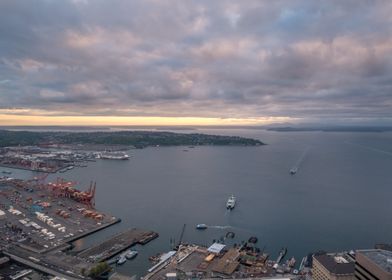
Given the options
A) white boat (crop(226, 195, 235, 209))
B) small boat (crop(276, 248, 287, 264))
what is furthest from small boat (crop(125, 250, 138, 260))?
white boat (crop(226, 195, 235, 209))

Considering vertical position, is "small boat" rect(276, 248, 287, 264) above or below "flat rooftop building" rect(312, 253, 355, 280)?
below

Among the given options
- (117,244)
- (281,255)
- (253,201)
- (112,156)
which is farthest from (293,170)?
(117,244)

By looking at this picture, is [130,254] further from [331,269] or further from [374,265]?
[374,265]

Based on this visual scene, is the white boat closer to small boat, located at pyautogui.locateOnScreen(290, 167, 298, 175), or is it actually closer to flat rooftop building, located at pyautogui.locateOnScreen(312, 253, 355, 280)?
flat rooftop building, located at pyautogui.locateOnScreen(312, 253, 355, 280)

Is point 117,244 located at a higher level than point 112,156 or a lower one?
lower

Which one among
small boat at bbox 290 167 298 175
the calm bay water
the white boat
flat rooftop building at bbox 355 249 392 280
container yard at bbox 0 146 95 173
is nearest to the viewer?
flat rooftop building at bbox 355 249 392 280

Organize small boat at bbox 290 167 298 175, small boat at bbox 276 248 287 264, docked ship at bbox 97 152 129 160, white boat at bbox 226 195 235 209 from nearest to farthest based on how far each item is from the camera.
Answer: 1. small boat at bbox 276 248 287 264
2. white boat at bbox 226 195 235 209
3. small boat at bbox 290 167 298 175
4. docked ship at bbox 97 152 129 160
